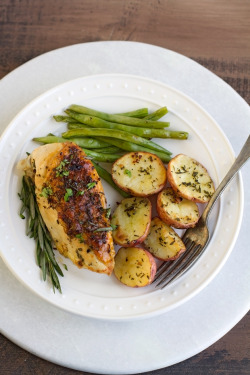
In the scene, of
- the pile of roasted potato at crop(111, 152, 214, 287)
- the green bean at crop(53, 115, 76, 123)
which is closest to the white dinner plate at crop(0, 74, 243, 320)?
the green bean at crop(53, 115, 76, 123)

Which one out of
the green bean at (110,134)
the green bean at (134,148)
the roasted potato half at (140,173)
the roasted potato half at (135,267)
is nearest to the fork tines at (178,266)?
the roasted potato half at (135,267)

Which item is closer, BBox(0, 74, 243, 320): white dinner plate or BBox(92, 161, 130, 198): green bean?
BBox(0, 74, 243, 320): white dinner plate

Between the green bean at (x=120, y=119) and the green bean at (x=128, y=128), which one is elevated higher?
the green bean at (x=120, y=119)

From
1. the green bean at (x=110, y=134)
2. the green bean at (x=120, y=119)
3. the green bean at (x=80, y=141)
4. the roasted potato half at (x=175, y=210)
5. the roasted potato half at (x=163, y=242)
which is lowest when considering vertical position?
the roasted potato half at (x=163, y=242)

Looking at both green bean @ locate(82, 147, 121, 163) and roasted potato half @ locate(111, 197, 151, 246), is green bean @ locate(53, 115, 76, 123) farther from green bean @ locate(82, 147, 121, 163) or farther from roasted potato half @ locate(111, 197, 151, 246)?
roasted potato half @ locate(111, 197, 151, 246)

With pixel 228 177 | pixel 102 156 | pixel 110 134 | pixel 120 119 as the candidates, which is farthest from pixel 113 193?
pixel 228 177

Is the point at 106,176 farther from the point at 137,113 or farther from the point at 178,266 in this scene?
the point at 178,266

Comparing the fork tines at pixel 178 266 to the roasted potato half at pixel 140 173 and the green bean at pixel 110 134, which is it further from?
the green bean at pixel 110 134
